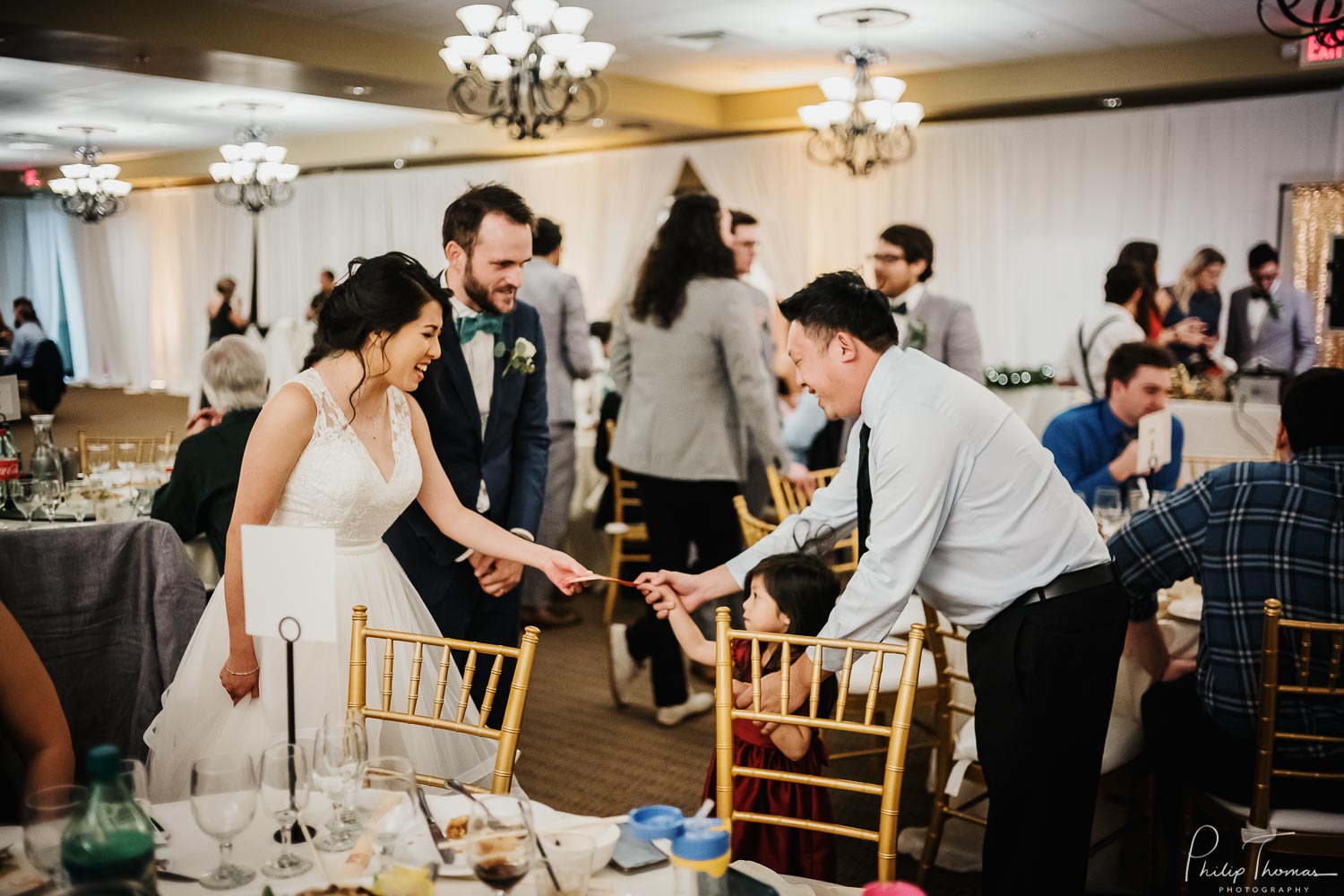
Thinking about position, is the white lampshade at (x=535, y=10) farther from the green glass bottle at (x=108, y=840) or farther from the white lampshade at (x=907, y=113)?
the green glass bottle at (x=108, y=840)

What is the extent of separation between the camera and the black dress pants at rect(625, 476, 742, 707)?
4.30 meters

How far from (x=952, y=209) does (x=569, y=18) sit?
15.2 feet

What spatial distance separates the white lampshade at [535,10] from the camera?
5.36 m

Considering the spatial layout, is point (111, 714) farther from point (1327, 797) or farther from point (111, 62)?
point (111, 62)

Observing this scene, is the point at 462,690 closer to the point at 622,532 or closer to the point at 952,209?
the point at 622,532

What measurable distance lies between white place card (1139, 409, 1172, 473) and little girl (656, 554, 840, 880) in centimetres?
161

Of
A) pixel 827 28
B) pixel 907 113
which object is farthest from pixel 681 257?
pixel 907 113

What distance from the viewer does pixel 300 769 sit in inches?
56.6

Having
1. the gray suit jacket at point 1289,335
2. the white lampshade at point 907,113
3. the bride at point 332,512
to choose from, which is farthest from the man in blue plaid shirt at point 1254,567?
the gray suit jacket at point 1289,335

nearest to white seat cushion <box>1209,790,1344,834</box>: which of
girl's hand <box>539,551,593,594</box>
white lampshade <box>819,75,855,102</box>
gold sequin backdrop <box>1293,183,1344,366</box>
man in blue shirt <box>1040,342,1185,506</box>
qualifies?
man in blue shirt <box>1040,342,1185,506</box>

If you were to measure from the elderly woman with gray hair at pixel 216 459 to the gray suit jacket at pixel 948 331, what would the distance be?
2.85 m

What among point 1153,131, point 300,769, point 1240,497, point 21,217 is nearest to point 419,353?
point 300,769

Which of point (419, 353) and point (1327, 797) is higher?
point (419, 353)

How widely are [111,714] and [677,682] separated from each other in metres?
2.18
